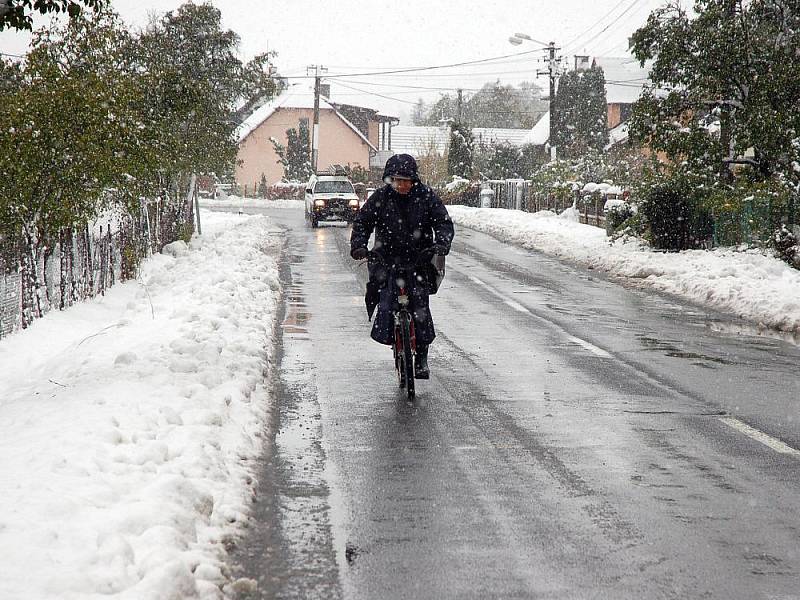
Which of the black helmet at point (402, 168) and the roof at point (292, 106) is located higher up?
the roof at point (292, 106)

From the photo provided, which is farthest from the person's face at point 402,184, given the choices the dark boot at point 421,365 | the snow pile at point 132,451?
the snow pile at point 132,451

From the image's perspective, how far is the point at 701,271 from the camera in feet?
62.8

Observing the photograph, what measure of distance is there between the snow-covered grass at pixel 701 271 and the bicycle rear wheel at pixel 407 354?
6.69m

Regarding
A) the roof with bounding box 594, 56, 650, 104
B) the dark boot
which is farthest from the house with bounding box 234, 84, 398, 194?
the dark boot

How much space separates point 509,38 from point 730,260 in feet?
78.9

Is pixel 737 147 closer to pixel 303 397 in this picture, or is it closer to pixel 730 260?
pixel 730 260

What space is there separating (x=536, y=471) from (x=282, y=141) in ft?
273

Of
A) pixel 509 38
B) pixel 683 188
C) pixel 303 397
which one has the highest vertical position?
pixel 509 38

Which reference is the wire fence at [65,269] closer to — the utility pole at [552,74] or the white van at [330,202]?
the white van at [330,202]

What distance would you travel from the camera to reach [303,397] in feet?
29.4

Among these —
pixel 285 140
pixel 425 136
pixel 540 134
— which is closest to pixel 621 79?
pixel 540 134

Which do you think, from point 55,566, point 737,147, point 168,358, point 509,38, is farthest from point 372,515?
point 509,38

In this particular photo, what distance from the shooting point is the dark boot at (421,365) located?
9.17m

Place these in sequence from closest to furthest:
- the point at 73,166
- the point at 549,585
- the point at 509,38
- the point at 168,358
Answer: the point at 549,585, the point at 168,358, the point at 73,166, the point at 509,38
